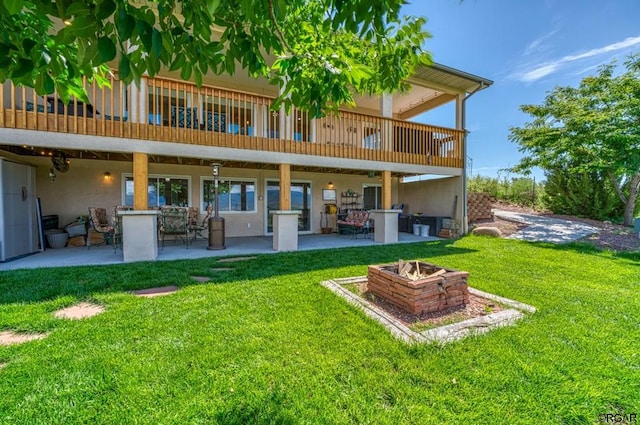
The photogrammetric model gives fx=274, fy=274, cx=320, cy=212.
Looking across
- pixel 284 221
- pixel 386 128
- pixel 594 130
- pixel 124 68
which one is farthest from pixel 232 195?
pixel 594 130

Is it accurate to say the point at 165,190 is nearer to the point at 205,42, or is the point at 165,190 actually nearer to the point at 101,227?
the point at 101,227

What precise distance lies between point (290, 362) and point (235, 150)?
5.59 meters

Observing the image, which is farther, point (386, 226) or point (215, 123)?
point (386, 226)

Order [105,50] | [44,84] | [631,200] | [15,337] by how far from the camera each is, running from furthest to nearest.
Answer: [631,200] → [15,337] → [44,84] → [105,50]

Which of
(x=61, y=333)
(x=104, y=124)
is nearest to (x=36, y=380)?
(x=61, y=333)

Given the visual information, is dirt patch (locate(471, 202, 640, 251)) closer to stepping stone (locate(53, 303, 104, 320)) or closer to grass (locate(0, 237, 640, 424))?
grass (locate(0, 237, 640, 424))

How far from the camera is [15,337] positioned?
8.65 feet

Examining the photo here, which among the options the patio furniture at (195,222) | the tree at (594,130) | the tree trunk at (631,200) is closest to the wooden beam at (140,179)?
the patio furniture at (195,222)

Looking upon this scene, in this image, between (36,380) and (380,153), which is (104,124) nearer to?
(36,380)

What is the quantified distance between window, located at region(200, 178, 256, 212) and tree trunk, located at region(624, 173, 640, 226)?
49.9ft

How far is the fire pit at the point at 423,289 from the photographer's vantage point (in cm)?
320

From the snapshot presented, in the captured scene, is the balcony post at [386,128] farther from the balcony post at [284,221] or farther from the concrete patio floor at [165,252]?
the balcony post at [284,221]

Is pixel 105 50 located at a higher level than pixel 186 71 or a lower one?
lower

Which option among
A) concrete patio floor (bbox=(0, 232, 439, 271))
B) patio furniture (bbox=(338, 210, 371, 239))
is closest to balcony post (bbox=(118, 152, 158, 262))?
concrete patio floor (bbox=(0, 232, 439, 271))
